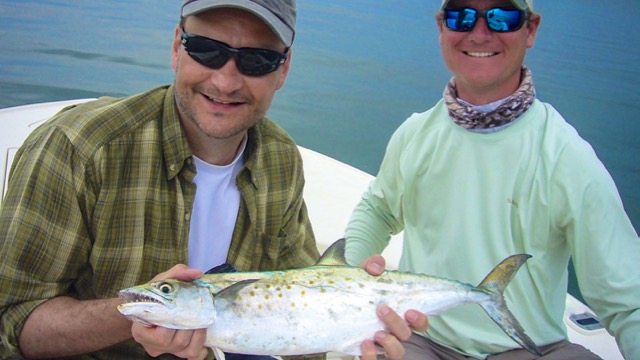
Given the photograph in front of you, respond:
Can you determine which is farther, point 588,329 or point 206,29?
point 588,329

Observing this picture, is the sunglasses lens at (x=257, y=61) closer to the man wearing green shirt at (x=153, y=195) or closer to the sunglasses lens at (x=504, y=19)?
the man wearing green shirt at (x=153, y=195)

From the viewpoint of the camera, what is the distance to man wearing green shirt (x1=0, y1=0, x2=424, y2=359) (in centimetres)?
187

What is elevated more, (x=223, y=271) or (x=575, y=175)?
(x=575, y=175)

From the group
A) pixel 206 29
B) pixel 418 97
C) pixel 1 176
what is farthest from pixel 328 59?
pixel 206 29

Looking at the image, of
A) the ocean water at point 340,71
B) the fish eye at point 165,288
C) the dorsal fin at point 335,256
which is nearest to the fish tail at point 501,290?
the dorsal fin at point 335,256

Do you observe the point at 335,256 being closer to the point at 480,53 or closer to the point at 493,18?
the point at 480,53

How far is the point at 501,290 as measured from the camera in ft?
6.48

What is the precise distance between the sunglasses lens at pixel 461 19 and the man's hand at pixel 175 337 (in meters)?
1.39

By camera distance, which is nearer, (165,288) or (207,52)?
(165,288)

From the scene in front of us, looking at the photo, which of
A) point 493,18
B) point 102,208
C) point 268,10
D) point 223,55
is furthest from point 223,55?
point 493,18

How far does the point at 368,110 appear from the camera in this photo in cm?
1173

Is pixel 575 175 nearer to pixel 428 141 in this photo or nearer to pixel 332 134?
pixel 428 141

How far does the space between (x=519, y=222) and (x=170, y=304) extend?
4.46 ft

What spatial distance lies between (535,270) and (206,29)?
5.10 feet
